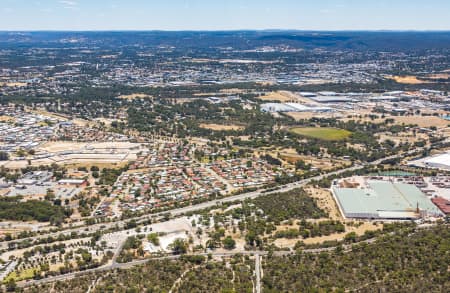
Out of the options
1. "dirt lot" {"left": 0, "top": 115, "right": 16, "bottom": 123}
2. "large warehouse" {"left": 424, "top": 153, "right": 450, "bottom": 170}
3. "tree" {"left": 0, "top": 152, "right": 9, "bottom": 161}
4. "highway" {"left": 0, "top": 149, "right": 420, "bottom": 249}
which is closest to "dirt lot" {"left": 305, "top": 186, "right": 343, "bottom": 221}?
"highway" {"left": 0, "top": 149, "right": 420, "bottom": 249}

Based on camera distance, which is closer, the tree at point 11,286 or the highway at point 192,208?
the tree at point 11,286

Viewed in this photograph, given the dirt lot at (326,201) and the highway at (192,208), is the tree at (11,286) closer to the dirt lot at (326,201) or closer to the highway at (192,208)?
the highway at (192,208)

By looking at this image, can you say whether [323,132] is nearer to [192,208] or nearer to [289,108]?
[289,108]

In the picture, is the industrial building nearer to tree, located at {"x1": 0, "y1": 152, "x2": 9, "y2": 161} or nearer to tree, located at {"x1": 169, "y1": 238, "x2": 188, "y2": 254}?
tree, located at {"x1": 0, "y1": 152, "x2": 9, "y2": 161}

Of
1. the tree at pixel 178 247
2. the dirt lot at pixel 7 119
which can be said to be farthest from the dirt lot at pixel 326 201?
the dirt lot at pixel 7 119

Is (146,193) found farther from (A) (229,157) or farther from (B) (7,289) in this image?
(B) (7,289)

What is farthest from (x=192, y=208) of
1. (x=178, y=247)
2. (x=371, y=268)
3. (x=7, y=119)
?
(x=7, y=119)

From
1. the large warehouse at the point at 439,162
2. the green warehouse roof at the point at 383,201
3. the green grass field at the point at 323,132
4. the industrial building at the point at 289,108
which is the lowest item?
the green warehouse roof at the point at 383,201
